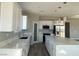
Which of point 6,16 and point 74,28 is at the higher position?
point 6,16

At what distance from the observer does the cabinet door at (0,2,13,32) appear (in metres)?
3.63

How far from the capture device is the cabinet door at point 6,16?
3633 mm

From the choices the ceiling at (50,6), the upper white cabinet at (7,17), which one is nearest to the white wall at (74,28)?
the ceiling at (50,6)

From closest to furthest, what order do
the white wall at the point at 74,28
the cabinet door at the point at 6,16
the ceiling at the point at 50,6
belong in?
the cabinet door at the point at 6,16 < the ceiling at the point at 50,6 < the white wall at the point at 74,28

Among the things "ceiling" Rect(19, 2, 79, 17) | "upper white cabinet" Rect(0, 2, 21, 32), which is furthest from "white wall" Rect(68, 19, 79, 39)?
"upper white cabinet" Rect(0, 2, 21, 32)

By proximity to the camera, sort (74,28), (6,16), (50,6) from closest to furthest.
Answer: (6,16), (50,6), (74,28)

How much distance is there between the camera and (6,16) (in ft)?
12.2

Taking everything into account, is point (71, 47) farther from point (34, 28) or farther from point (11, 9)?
point (34, 28)

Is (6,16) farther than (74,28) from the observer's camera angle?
No

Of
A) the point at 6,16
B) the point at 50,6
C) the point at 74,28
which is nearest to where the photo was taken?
the point at 6,16

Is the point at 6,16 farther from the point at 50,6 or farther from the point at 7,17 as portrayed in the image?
the point at 50,6

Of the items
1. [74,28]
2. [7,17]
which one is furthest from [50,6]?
[74,28]

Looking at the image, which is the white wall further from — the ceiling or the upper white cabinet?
the upper white cabinet

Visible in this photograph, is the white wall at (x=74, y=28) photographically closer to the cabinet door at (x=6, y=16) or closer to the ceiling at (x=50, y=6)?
the ceiling at (x=50, y=6)
